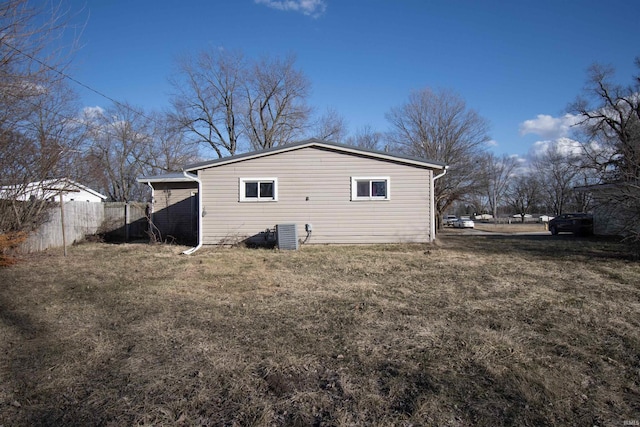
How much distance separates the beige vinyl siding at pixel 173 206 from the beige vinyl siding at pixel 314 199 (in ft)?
13.8

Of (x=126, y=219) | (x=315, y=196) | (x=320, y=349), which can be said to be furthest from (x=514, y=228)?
(x=320, y=349)

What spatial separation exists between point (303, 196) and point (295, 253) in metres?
2.25

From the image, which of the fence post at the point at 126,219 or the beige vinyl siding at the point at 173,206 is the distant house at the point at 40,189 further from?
the fence post at the point at 126,219

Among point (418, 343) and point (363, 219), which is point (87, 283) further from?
point (363, 219)

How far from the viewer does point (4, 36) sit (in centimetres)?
489

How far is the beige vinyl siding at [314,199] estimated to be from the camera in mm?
11734

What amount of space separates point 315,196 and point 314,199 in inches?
4.0

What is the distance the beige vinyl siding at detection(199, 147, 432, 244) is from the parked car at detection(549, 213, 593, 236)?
12.5 meters

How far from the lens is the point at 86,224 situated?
14.2 metres

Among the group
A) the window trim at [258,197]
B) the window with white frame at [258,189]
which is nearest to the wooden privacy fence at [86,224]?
the window trim at [258,197]

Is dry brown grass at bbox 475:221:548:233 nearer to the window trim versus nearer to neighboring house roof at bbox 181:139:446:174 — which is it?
neighboring house roof at bbox 181:139:446:174

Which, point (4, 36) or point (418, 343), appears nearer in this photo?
point (418, 343)

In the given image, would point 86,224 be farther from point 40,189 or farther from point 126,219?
point 40,189

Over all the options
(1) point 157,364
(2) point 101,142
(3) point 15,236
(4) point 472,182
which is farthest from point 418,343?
(2) point 101,142
